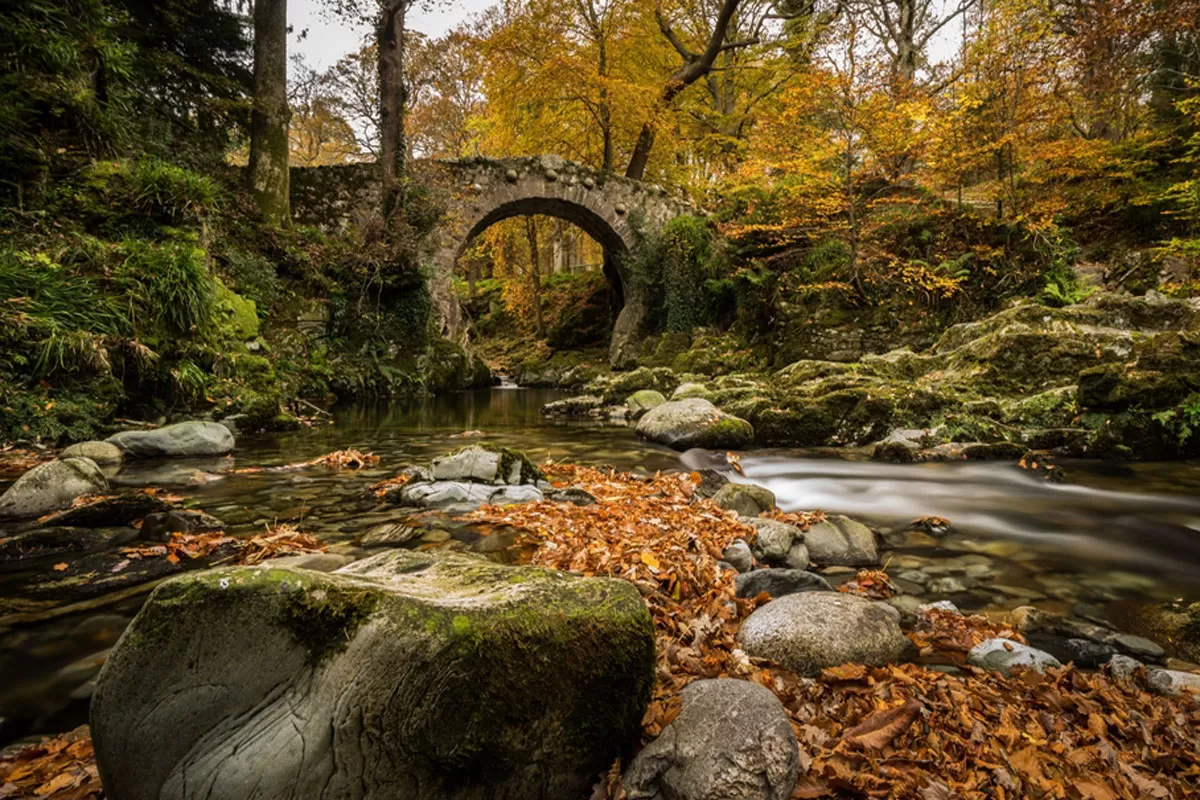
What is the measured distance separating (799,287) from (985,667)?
39.5ft

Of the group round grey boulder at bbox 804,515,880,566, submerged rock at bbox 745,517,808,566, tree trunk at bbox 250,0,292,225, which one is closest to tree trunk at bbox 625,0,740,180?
tree trunk at bbox 250,0,292,225

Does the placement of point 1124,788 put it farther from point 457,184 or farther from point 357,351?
point 457,184

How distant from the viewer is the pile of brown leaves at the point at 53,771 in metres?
1.43

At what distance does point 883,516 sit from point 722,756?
3563mm

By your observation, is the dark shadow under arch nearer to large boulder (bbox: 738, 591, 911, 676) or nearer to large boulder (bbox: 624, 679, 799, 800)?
large boulder (bbox: 738, 591, 911, 676)

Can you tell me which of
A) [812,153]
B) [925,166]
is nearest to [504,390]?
[812,153]

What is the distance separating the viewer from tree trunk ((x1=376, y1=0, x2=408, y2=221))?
1284 centimetres

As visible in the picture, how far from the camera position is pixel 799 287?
1308 centimetres

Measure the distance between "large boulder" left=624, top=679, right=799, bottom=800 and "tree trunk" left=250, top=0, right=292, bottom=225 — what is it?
1347 centimetres

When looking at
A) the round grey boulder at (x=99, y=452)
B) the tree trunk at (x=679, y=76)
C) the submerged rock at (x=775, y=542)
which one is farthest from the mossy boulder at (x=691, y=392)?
the tree trunk at (x=679, y=76)

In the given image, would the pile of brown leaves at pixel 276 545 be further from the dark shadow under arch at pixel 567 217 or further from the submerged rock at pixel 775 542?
the dark shadow under arch at pixel 567 217

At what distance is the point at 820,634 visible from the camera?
84.8 inches

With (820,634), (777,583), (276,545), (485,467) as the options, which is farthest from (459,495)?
(820,634)

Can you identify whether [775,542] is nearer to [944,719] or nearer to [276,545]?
[944,719]
